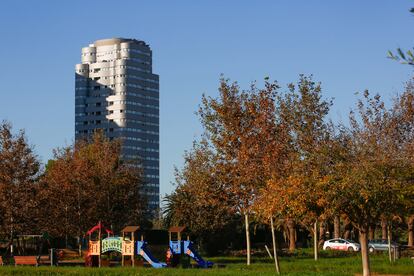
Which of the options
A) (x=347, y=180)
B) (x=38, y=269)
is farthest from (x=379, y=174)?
(x=38, y=269)

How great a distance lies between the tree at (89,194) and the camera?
203 feet

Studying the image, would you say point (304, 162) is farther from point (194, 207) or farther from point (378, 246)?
point (378, 246)

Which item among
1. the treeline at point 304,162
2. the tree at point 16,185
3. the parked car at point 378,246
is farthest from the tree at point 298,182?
the parked car at point 378,246

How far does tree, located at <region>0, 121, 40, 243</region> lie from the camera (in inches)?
2098

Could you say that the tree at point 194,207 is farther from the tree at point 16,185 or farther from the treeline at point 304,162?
the tree at point 16,185

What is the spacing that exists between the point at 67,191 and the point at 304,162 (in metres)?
31.4

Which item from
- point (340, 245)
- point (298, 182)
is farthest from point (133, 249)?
point (340, 245)

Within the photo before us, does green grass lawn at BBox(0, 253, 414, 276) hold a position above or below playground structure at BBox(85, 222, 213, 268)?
below

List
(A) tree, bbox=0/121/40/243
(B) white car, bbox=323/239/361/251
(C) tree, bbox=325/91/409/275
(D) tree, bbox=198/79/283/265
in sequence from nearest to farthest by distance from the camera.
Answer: (C) tree, bbox=325/91/409/275, (D) tree, bbox=198/79/283/265, (A) tree, bbox=0/121/40/243, (B) white car, bbox=323/239/361/251

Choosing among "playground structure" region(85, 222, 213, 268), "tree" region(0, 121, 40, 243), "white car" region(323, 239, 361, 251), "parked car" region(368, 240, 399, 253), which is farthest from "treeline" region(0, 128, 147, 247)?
"parked car" region(368, 240, 399, 253)

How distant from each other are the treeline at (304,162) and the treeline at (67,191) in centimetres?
1089

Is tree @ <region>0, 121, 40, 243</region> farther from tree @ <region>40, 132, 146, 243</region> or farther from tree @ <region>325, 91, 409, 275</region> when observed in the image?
tree @ <region>325, 91, 409, 275</region>

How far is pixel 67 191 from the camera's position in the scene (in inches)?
2451

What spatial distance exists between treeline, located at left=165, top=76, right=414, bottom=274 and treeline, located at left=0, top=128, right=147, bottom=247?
35.7 ft
